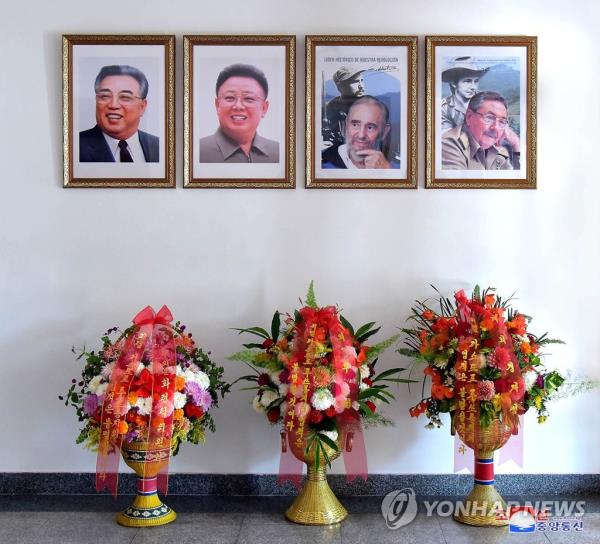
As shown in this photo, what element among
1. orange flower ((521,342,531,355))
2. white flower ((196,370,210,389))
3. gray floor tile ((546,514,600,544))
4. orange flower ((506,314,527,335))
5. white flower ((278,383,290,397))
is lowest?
gray floor tile ((546,514,600,544))

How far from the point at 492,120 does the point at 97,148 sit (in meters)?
1.89

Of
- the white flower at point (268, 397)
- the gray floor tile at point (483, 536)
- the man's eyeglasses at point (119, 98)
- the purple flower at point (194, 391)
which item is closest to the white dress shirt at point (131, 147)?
the man's eyeglasses at point (119, 98)

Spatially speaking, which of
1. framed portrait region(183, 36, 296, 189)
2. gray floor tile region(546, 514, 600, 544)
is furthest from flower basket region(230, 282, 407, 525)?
gray floor tile region(546, 514, 600, 544)

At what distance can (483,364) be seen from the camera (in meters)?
3.16

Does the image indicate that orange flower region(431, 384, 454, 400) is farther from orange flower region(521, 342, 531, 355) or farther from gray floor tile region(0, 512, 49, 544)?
gray floor tile region(0, 512, 49, 544)

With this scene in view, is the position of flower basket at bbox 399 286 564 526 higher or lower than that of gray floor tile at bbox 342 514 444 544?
higher

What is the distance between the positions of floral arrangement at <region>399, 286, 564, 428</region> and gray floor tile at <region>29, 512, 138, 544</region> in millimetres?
1358

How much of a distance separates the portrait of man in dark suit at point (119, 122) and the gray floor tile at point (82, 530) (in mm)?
1636

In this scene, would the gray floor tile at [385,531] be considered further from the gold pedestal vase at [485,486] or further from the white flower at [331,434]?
the white flower at [331,434]

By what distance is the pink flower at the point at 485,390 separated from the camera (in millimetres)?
3133

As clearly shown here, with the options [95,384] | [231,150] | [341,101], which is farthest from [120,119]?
[95,384]

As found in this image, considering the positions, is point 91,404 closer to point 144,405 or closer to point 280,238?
point 144,405

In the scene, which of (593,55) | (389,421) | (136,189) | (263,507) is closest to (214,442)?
(263,507)

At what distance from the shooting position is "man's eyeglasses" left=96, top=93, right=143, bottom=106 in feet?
12.0
